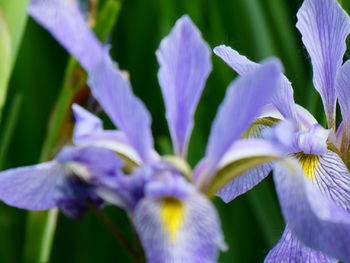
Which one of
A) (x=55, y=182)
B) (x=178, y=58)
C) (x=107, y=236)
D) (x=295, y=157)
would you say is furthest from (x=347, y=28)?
(x=107, y=236)

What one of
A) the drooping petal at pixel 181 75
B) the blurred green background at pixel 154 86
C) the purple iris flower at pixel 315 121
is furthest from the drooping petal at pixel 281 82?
the blurred green background at pixel 154 86

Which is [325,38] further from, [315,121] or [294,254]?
[294,254]

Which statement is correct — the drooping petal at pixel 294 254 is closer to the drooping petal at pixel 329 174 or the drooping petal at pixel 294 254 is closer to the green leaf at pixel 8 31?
the drooping petal at pixel 329 174

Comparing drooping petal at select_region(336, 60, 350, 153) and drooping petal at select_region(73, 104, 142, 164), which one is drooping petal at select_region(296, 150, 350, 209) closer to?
drooping petal at select_region(336, 60, 350, 153)

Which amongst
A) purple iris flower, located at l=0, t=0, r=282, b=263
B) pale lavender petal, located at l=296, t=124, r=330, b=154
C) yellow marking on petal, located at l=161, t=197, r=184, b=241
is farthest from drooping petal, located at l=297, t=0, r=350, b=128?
yellow marking on petal, located at l=161, t=197, r=184, b=241

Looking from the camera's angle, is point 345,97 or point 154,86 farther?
point 154,86

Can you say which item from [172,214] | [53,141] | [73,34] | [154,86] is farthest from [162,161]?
[154,86]
